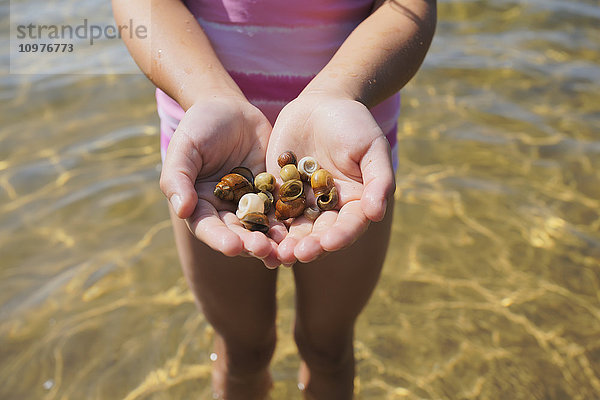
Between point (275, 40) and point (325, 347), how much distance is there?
61.1 inches

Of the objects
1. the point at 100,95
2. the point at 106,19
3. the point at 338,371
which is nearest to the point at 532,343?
the point at 338,371

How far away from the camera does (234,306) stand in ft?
9.11

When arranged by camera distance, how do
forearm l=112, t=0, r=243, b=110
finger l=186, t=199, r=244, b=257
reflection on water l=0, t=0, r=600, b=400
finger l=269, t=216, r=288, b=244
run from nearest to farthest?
finger l=186, t=199, r=244, b=257 < finger l=269, t=216, r=288, b=244 < forearm l=112, t=0, r=243, b=110 < reflection on water l=0, t=0, r=600, b=400

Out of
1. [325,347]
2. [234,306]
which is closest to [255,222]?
[234,306]

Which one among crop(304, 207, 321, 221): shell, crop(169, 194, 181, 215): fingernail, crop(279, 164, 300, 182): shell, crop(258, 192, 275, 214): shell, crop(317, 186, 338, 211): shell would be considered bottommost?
crop(258, 192, 275, 214): shell

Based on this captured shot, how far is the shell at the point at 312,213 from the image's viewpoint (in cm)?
219

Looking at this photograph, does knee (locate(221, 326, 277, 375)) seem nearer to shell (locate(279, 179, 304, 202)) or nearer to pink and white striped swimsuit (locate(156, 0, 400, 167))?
shell (locate(279, 179, 304, 202))

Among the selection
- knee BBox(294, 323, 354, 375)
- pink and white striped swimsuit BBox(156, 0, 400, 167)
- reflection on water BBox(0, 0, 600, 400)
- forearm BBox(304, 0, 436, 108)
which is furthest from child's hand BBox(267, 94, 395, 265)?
reflection on water BBox(0, 0, 600, 400)

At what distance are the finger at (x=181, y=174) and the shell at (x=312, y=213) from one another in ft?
1.46

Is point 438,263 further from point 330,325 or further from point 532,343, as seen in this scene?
point 330,325

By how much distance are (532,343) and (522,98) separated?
134 inches

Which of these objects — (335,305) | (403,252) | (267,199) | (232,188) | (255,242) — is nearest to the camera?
(255,242)

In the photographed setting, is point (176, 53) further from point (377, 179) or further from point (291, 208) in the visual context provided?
point (377, 179)

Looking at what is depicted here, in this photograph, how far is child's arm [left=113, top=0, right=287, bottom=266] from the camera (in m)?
1.91
